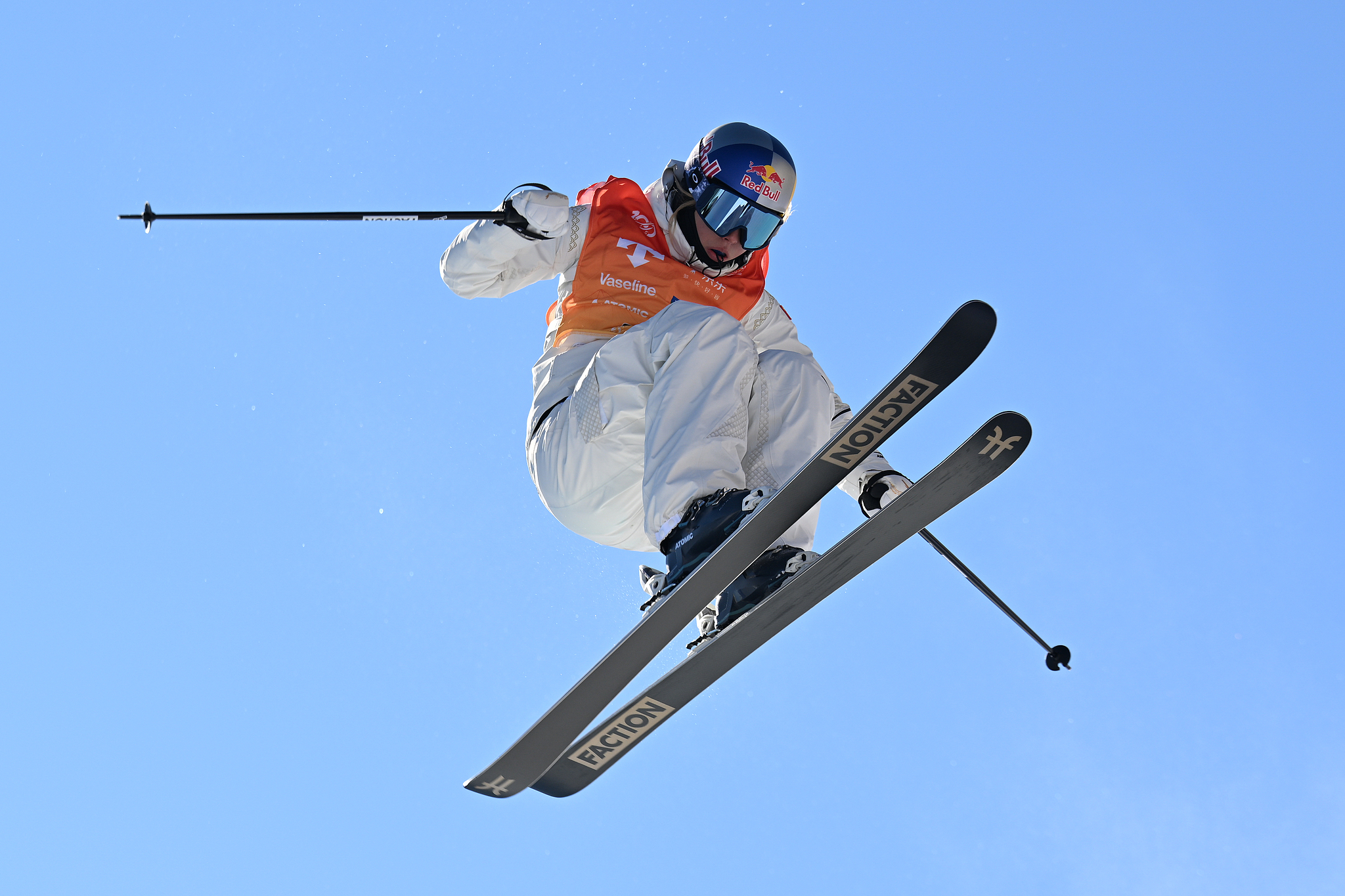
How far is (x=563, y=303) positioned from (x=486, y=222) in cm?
56

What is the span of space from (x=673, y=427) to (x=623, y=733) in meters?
1.14

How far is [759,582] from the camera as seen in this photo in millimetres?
4168

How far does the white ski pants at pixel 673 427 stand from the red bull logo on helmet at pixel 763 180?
73cm

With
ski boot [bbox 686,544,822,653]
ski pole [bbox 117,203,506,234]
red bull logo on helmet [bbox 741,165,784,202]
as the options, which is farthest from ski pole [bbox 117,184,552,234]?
ski boot [bbox 686,544,822,653]

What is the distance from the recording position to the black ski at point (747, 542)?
3707 millimetres

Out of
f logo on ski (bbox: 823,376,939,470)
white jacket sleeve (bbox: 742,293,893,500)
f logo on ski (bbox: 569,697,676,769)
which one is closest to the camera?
f logo on ski (bbox: 823,376,939,470)

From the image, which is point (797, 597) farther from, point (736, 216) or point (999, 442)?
point (736, 216)

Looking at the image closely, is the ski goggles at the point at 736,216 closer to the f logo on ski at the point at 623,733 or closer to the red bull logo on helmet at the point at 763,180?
the red bull logo on helmet at the point at 763,180

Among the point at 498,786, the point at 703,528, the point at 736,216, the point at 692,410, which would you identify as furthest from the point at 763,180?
the point at 498,786

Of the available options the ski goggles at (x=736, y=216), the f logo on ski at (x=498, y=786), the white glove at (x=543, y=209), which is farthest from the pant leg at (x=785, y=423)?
the f logo on ski at (x=498, y=786)

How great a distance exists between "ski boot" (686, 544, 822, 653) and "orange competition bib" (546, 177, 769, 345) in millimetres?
1413

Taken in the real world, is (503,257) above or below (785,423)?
above

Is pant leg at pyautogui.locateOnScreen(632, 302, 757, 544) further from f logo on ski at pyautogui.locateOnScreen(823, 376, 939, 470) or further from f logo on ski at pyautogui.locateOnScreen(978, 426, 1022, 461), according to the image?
f logo on ski at pyautogui.locateOnScreen(978, 426, 1022, 461)

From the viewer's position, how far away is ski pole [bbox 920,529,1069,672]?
5082mm
